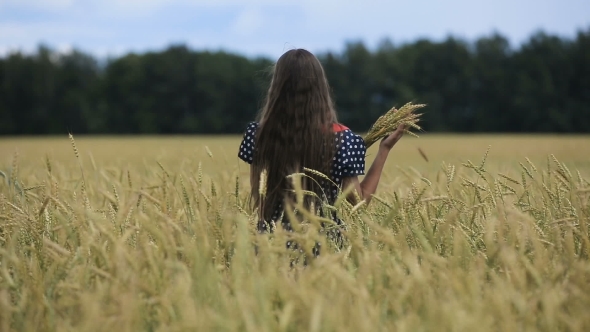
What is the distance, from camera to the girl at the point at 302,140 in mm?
3332

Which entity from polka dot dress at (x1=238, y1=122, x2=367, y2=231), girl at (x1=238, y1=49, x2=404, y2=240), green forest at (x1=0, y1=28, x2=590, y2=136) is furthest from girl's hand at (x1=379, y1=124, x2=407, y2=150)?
green forest at (x1=0, y1=28, x2=590, y2=136)

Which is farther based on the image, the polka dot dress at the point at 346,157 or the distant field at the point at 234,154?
the distant field at the point at 234,154

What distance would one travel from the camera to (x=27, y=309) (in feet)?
7.43

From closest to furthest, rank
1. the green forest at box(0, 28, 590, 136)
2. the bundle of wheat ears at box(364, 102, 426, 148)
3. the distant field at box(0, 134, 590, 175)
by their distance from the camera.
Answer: the bundle of wheat ears at box(364, 102, 426, 148)
the distant field at box(0, 134, 590, 175)
the green forest at box(0, 28, 590, 136)

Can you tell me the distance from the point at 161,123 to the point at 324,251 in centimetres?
5608

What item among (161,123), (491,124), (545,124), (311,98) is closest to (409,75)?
(491,124)

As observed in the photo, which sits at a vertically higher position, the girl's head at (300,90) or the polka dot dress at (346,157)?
the girl's head at (300,90)

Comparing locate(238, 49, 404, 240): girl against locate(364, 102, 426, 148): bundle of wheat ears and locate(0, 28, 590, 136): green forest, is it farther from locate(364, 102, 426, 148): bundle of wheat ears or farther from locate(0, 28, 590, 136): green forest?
locate(0, 28, 590, 136): green forest

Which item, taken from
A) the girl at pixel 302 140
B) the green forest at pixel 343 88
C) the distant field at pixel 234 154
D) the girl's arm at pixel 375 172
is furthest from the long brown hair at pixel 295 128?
the green forest at pixel 343 88

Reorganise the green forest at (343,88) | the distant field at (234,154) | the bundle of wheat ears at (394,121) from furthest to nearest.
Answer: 1. the green forest at (343,88)
2. the distant field at (234,154)
3. the bundle of wheat ears at (394,121)

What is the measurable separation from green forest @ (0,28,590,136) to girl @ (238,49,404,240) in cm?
5123

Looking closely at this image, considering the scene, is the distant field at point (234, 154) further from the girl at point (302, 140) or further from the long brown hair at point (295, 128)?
the long brown hair at point (295, 128)

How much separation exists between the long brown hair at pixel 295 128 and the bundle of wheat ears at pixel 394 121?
0.25 meters

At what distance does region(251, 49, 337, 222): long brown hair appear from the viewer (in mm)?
3330
